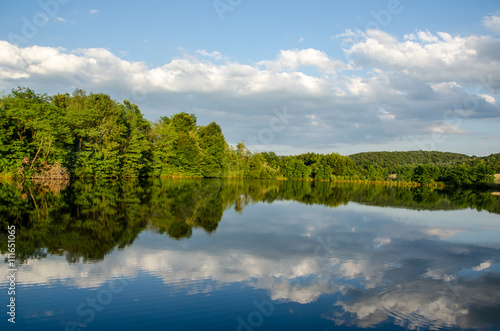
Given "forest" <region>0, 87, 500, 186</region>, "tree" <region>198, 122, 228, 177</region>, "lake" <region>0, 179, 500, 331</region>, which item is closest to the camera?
"lake" <region>0, 179, 500, 331</region>

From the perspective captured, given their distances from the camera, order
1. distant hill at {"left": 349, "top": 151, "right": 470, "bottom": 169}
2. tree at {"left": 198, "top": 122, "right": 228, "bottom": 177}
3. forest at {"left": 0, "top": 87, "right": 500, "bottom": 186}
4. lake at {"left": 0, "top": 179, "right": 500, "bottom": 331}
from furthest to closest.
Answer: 1. distant hill at {"left": 349, "top": 151, "right": 470, "bottom": 169}
2. tree at {"left": 198, "top": 122, "right": 228, "bottom": 177}
3. forest at {"left": 0, "top": 87, "right": 500, "bottom": 186}
4. lake at {"left": 0, "top": 179, "right": 500, "bottom": 331}

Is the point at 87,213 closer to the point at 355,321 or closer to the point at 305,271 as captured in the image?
the point at 305,271

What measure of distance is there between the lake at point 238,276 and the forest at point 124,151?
22342 mm

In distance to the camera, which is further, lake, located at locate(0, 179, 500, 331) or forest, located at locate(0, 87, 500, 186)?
forest, located at locate(0, 87, 500, 186)

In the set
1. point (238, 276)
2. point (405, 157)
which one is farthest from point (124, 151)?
point (405, 157)

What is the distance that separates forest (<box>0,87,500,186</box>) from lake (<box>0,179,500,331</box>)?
2234 centimetres

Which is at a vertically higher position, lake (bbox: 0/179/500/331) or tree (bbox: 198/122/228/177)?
tree (bbox: 198/122/228/177)

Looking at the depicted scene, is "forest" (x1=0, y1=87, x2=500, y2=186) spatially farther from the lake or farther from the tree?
the lake

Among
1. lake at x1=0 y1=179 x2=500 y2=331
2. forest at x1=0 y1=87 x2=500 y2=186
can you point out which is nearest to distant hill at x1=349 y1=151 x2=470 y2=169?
forest at x1=0 y1=87 x2=500 y2=186

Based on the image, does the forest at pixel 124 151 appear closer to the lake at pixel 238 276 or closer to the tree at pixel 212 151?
the tree at pixel 212 151

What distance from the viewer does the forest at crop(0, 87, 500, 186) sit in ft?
100

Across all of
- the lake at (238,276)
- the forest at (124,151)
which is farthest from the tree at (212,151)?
the lake at (238,276)

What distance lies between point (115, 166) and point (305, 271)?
3507 cm

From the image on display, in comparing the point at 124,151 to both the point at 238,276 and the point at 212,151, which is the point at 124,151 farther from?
the point at 238,276
